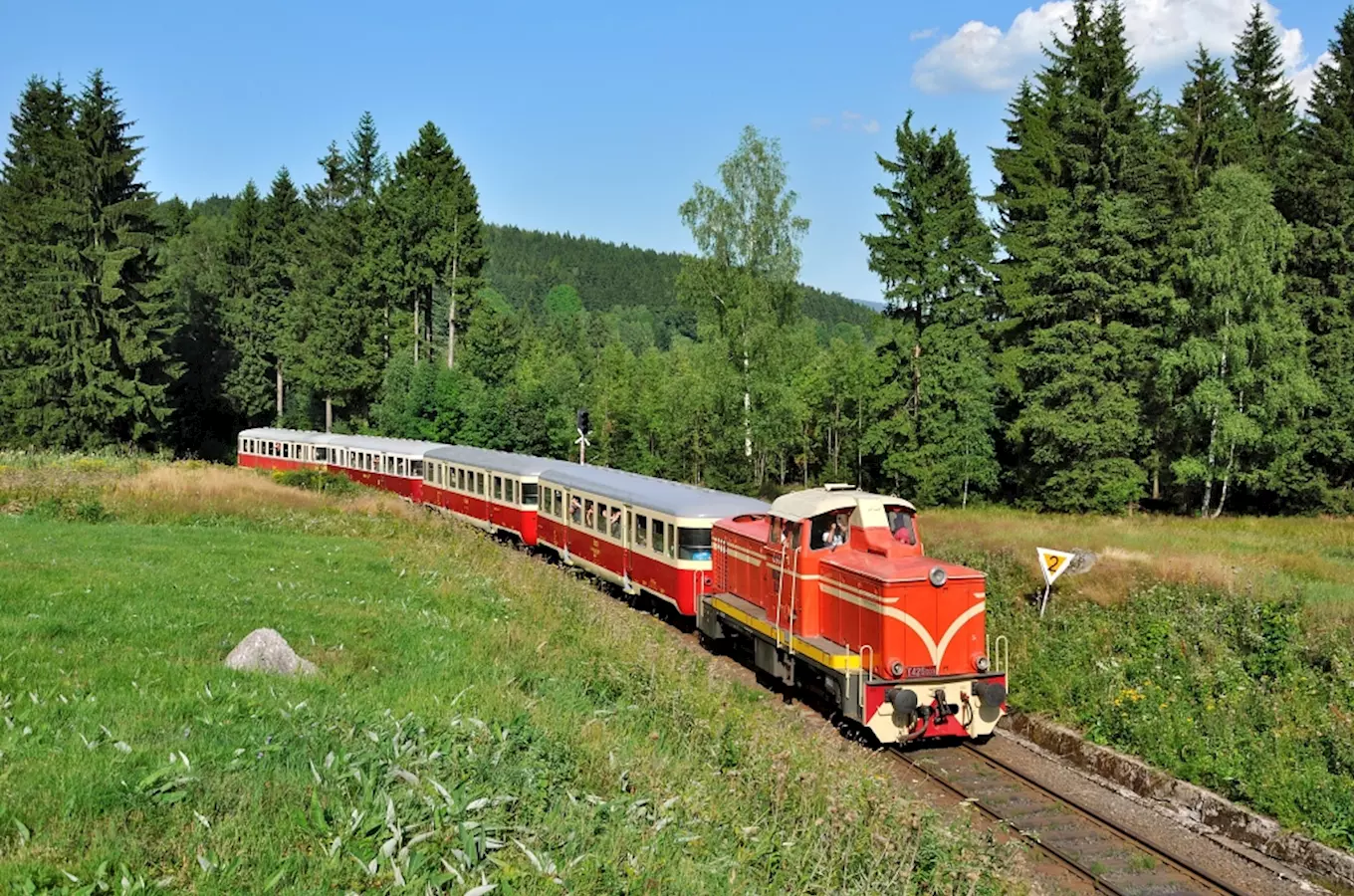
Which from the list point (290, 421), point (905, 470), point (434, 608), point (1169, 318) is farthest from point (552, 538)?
point (290, 421)

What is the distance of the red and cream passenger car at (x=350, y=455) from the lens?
37.8 meters

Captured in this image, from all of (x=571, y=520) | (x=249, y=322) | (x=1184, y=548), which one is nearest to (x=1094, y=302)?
(x=1184, y=548)

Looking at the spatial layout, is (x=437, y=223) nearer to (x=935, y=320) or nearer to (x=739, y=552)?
(x=935, y=320)

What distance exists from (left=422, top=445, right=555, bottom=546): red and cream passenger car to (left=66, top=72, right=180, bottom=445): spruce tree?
920 inches

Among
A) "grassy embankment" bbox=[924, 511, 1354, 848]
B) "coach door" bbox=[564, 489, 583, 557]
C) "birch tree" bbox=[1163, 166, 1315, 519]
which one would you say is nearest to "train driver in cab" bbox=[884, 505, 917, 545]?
"grassy embankment" bbox=[924, 511, 1354, 848]

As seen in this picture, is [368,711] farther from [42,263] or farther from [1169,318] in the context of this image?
[42,263]

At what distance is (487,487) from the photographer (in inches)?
1196

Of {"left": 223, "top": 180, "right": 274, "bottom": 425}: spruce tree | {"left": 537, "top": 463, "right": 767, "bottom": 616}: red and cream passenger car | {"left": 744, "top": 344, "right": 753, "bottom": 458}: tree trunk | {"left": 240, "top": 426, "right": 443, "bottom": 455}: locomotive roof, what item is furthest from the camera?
{"left": 223, "top": 180, "right": 274, "bottom": 425}: spruce tree

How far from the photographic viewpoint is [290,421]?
225 ft

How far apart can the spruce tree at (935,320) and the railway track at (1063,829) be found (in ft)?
76.8

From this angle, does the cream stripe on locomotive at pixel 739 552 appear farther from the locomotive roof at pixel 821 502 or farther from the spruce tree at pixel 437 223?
the spruce tree at pixel 437 223

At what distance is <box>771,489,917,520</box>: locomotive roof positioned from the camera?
14.0m

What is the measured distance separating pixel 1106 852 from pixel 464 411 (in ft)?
142

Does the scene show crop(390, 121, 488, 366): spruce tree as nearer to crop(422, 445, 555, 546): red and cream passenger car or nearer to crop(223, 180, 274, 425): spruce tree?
crop(223, 180, 274, 425): spruce tree
